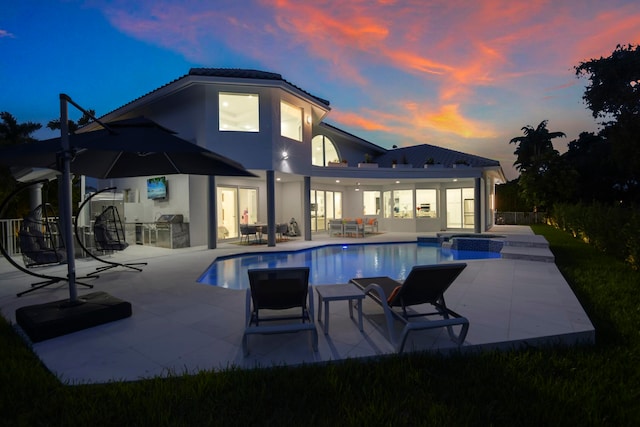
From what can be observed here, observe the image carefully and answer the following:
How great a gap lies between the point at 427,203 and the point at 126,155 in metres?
16.3

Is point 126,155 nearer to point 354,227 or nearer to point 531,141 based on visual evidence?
point 354,227

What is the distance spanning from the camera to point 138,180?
15.2m

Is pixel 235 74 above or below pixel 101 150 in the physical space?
above

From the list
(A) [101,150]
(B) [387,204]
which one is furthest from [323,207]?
(A) [101,150]

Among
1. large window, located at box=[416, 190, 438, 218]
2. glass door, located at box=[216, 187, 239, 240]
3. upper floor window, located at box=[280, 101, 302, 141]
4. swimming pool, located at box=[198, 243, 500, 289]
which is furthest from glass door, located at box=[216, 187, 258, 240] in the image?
large window, located at box=[416, 190, 438, 218]

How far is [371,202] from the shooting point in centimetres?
2086

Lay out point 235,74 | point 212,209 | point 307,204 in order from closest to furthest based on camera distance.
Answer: point 235,74 → point 212,209 → point 307,204

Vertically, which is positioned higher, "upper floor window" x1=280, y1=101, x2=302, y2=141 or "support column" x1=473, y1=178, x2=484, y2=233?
"upper floor window" x1=280, y1=101, x2=302, y2=141

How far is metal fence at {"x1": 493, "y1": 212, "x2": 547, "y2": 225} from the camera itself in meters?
28.7

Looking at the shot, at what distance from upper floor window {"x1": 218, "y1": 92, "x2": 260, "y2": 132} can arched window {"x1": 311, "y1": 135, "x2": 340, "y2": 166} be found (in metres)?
6.72

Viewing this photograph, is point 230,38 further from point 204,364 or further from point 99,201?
point 204,364

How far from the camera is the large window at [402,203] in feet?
65.1

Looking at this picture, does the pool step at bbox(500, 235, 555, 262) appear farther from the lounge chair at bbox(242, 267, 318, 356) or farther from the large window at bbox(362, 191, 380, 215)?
the large window at bbox(362, 191, 380, 215)

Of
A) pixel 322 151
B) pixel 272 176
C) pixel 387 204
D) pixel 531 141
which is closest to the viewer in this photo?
pixel 272 176
